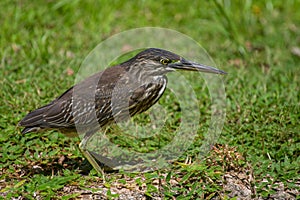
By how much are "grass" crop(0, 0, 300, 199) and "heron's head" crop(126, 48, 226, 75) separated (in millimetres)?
852

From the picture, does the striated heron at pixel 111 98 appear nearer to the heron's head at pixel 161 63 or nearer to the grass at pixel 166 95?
the heron's head at pixel 161 63

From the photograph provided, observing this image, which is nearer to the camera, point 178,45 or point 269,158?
point 269,158

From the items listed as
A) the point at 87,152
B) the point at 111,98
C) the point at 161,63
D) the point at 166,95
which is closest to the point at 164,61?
the point at 161,63

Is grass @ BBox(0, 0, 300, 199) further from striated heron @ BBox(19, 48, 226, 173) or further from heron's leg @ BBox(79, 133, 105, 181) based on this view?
striated heron @ BBox(19, 48, 226, 173)

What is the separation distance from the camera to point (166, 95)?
709cm

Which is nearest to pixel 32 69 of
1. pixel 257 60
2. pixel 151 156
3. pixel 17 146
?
pixel 17 146

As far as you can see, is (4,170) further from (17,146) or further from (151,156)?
(151,156)

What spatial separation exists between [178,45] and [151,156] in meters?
3.13

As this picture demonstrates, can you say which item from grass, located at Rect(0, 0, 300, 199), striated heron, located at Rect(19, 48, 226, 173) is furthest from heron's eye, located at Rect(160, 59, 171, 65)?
grass, located at Rect(0, 0, 300, 199)

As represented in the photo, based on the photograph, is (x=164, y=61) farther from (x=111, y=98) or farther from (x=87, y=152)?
(x=87, y=152)

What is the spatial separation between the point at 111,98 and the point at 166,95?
5.50ft

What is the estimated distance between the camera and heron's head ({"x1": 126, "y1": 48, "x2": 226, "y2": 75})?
5.56 meters

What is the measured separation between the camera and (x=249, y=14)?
29.4ft

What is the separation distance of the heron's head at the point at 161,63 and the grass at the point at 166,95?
852 mm
